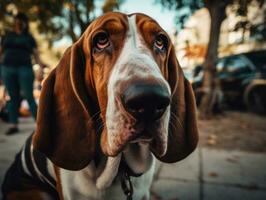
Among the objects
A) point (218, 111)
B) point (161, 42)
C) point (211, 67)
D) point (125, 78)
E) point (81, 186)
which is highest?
point (161, 42)

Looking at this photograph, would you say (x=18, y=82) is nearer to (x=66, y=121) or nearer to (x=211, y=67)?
(x=66, y=121)

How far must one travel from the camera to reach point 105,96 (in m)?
1.75

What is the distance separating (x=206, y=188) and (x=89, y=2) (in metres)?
3.72

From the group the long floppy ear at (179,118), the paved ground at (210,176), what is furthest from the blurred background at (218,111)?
the long floppy ear at (179,118)

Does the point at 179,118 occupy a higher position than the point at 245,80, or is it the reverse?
the point at 179,118

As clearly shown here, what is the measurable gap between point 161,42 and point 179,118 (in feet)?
1.87

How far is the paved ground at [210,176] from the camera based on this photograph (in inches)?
133

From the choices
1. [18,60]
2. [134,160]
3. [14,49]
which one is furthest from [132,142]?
[14,49]

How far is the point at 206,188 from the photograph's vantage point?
352cm

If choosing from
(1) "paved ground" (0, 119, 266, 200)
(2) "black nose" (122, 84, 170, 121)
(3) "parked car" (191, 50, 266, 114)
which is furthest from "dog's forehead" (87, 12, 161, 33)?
(3) "parked car" (191, 50, 266, 114)

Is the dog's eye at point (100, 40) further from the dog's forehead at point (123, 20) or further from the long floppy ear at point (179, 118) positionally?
the long floppy ear at point (179, 118)

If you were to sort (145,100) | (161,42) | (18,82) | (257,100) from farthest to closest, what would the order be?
(257,100), (18,82), (161,42), (145,100)

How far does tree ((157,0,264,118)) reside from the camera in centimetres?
635

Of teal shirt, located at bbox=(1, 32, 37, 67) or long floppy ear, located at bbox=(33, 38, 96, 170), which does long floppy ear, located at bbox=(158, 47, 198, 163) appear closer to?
long floppy ear, located at bbox=(33, 38, 96, 170)
